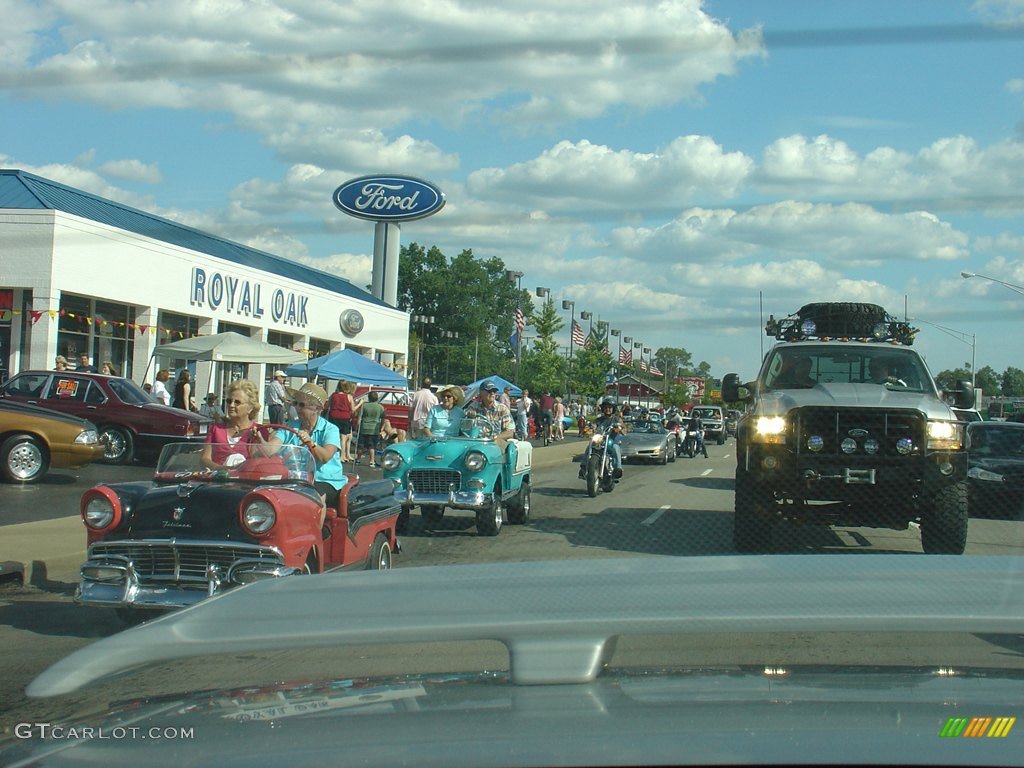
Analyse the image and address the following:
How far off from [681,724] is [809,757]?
0.70 ft

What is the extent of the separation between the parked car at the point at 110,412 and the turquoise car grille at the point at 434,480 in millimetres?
8042

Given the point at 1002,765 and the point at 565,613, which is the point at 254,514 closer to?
the point at 565,613

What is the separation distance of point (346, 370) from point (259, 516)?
19603 millimetres

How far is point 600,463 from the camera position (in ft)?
57.3

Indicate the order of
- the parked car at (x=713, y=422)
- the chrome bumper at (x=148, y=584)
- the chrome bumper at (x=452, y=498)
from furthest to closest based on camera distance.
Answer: the parked car at (x=713, y=422)
the chrome bumper at (x=452, y=498)
the chrome bumper at (x=148, y=584)

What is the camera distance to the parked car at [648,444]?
93.0ft

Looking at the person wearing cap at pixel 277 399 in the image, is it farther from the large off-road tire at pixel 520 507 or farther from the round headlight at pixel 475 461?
the round headlight at pixel 475 461

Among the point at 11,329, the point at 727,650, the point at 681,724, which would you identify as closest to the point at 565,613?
the point at 681,724

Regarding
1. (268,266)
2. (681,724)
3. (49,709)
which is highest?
(268,266)

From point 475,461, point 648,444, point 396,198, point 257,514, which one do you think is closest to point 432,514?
point 475,461

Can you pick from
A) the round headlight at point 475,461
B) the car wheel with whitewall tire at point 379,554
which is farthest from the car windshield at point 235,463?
the round headlight at point 475,461

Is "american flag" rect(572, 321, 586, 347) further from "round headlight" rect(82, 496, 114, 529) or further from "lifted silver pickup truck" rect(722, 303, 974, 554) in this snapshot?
"round headlight" rect(82, 496, 114, 529)

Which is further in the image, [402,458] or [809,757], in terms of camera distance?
→ [402,458]

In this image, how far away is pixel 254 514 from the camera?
6672mm
